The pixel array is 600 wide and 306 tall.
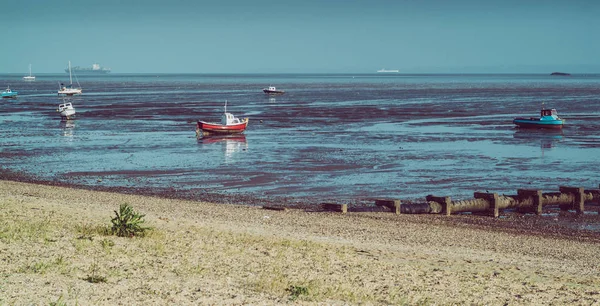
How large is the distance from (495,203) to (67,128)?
42350mm

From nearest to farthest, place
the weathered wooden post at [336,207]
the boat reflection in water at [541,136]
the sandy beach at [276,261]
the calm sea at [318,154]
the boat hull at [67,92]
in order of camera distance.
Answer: the sandy beach at [276,261]
the weathered wooden post at [336,207]
the calm sea at [318,154]
the boat reflection in water at [541,136]
the boat hull at [67,92]

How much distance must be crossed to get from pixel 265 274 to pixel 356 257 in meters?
2.64

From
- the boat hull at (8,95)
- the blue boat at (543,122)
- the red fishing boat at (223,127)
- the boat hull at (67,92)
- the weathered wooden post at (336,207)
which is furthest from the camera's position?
the boat hull at (67,92)

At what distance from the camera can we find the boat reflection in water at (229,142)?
42000 mm

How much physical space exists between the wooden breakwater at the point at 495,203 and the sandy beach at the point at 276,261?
1.99m

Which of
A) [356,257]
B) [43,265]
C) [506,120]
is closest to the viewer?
[43,265]

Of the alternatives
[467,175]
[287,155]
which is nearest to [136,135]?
[287,155]

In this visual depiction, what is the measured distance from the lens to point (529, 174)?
32.2m

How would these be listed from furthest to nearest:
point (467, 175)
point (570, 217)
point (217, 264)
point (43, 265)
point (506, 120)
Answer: point (506, 120) < point (467, 175) < point (570, 217) < point (217, 264) < point (43, 265)

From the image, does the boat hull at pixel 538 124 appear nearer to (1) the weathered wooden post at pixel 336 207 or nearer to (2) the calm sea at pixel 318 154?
(2) the calm sea at pixel 318 154

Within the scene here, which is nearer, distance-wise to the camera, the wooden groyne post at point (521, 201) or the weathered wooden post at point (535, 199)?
the wooden groyne post at point (521, 201)

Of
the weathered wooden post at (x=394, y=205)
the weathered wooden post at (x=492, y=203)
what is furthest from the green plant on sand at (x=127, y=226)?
the weathered wooden post at (x=492, y=203)

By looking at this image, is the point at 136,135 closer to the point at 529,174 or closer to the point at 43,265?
the point at 529,174

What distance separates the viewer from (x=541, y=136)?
51.8 metres
